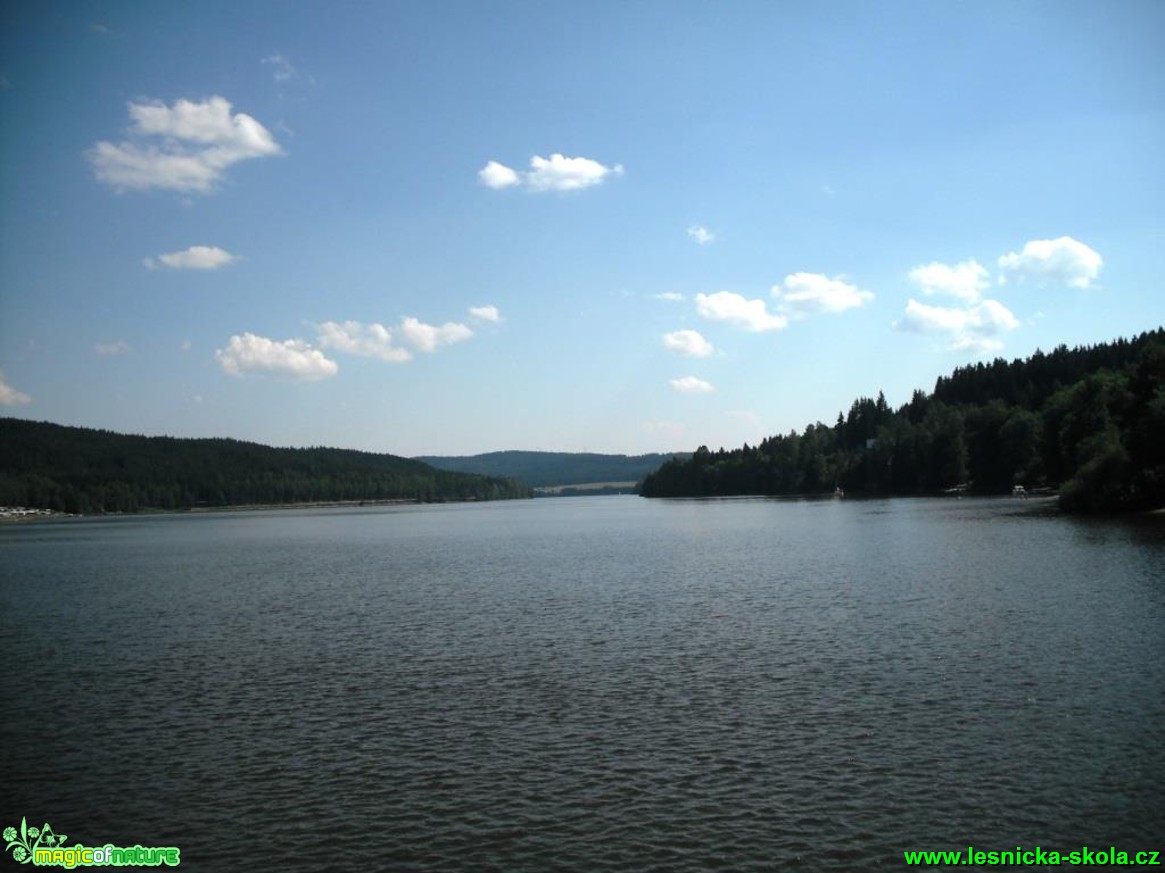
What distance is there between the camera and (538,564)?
6056 centimetres

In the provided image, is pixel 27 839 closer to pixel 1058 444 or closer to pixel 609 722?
pixel 609 722

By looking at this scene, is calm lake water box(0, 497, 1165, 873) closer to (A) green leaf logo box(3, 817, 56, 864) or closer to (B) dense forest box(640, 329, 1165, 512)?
(A) green leaf logo box(3, 817, 56, 864)

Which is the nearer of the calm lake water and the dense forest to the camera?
the calm lake water

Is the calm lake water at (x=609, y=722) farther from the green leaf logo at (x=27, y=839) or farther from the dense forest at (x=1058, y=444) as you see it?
the dense forest at (x=1058, y=444)

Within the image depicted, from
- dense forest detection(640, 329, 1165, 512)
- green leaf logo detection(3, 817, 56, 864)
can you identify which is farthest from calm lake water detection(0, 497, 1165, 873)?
dense forest detection(640, 329, 1165, 512)

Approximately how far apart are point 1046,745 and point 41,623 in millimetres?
41067

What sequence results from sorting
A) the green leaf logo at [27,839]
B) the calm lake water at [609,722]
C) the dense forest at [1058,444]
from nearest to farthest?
the calm lake water at [609,722] < the green leaf logo at [27,839] < the dense forest at [1058,444]

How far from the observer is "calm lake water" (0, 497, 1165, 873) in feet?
46.6

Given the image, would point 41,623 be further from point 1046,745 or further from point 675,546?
point 675,546

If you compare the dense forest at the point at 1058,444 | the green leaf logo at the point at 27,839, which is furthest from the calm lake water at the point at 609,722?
the dense forest at the point at 1058,444

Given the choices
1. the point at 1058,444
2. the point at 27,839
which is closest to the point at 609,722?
the point at 27,839

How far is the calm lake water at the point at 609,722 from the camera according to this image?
14.2 meters

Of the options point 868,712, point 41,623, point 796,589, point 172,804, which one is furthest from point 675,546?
point 172,804

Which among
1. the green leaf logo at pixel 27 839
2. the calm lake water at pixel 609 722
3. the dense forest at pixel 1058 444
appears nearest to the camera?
the calm lake water at pixel 609 722
